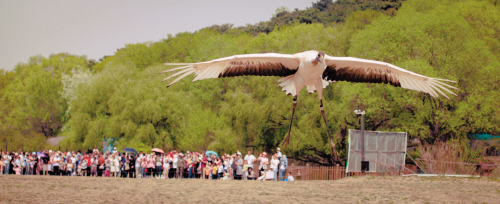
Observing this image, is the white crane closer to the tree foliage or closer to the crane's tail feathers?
the crane's tail feathers

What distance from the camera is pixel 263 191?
13586 millimetres

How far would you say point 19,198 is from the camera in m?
11.8

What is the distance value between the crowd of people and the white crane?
7.33 meters

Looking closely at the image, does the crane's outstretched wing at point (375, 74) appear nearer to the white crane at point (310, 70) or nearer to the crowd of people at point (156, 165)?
the white crane at point (310, 70)

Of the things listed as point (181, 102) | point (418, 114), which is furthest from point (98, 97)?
point (418, 114)

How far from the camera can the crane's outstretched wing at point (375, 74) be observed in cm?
985

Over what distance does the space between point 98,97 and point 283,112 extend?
51.6ft

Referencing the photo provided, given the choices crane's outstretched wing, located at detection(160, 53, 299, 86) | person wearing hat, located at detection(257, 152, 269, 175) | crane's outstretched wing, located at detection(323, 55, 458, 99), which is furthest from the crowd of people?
crane's outstretched wing, located at detection(160, 53, 299, 86)

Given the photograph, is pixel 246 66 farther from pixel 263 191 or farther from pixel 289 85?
pixel 263 191

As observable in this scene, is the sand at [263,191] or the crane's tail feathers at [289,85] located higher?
the crane's tail feathers at [289,85]

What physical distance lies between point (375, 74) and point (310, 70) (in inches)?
72.5

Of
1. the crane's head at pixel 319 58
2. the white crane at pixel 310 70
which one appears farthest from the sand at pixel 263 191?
the crane's head at pixel 319 58

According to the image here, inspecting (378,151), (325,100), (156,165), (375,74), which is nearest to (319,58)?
(375,74)

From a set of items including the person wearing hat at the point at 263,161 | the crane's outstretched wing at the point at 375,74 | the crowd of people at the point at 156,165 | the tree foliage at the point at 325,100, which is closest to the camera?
the crane's outstretched wing at the point at 375,74
